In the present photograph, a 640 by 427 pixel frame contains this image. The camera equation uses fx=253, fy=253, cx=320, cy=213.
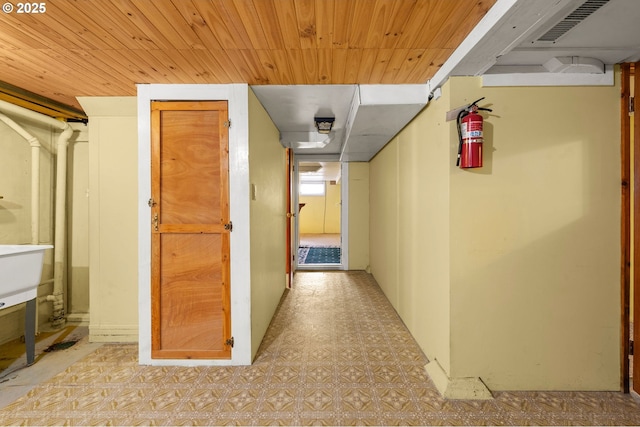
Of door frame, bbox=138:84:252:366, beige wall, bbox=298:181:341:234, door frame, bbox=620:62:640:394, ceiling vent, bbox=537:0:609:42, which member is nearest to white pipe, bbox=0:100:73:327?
door frame, bbox=138:84:252:366

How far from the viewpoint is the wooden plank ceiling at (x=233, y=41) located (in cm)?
121

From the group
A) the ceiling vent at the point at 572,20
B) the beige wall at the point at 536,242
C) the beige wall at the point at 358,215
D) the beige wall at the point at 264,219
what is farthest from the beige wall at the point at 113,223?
the beige wall at the point at 358,215

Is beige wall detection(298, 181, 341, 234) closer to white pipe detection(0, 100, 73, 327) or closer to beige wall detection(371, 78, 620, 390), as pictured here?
white pipe detection(0, 100, 73, 327)

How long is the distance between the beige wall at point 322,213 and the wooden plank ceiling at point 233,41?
876 centimetres

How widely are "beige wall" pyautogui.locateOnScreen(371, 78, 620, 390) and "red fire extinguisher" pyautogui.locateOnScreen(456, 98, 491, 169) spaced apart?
11cm

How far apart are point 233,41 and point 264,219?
1.49m

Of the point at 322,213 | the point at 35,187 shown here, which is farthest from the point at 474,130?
the point at 322,213

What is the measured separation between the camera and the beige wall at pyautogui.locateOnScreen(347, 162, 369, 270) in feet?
15.6

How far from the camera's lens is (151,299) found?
6.56 ft

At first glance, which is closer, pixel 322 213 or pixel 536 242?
pixel 536 242

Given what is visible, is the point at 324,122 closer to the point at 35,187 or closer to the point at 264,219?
the point at 264,219

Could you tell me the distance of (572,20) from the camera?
124 cm

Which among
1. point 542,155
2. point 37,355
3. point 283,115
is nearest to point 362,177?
point 283,115

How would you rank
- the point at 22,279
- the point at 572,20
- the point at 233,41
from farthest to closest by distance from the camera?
the point at 22,279 < the point at 233,41 < the point at 572,20
